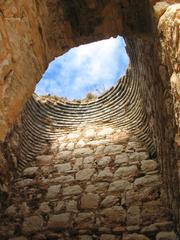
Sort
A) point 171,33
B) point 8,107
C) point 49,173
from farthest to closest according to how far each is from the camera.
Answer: point 49,173 → point 8,107 → point 171,33

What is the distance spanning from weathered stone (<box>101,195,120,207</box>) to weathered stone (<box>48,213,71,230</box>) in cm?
44

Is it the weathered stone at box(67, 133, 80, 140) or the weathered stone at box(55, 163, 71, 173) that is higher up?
the weathered stone at box(67, 133, 80, 140)

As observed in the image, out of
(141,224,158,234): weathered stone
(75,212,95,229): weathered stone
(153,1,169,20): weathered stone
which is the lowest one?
(141,224,158,234): weathered stone

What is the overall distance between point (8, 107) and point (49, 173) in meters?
2.87

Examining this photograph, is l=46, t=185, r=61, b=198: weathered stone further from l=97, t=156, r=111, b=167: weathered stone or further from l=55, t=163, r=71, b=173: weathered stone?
l=97, t=156, r=111, b=167: weathered stone

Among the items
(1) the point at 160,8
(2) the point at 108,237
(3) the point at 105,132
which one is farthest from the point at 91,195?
(1) the point at 160,8

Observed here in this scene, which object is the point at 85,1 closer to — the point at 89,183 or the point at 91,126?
the point at 89,183

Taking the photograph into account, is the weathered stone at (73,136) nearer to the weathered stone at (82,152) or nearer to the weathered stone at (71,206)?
the weathered stone at (82,152)

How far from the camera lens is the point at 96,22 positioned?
118 inches

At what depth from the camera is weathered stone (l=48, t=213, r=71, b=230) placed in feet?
13.5

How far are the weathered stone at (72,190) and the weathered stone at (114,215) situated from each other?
515mm

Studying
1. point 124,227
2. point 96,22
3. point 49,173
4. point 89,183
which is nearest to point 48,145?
point 49,173

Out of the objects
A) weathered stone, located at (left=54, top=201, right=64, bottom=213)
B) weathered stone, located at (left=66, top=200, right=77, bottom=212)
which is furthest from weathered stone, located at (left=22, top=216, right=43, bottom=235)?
weathered stone, located at (left=66, top=200, right=77, bottom=212)

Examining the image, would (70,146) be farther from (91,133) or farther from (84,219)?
(84,219)
